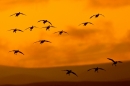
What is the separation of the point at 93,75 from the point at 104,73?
0.86 metres

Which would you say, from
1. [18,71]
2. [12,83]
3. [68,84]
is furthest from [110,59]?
[12,83]

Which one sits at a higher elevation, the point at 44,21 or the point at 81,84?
the point at 44,21

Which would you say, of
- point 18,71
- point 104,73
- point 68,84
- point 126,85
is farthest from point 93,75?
point 18,71

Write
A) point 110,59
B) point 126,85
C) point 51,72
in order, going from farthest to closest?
1. point 126,85
2. point 51,72
3. point 110,59

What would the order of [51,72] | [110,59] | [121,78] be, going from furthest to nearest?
[121,78], [51,72], [110,59]

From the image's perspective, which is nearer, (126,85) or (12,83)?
(12,83)

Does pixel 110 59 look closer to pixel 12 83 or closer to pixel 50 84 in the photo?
pixel 50 84

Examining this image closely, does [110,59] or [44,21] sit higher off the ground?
[44,21]

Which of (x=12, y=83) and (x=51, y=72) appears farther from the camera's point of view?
(x=12, y=83)

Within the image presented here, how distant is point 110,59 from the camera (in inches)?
573

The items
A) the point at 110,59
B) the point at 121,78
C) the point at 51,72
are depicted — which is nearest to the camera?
the point at 110,59

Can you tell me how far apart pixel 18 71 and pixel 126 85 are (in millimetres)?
8168

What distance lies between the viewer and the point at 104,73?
1678 cm

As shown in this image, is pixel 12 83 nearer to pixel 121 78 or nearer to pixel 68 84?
pixel 68 84
